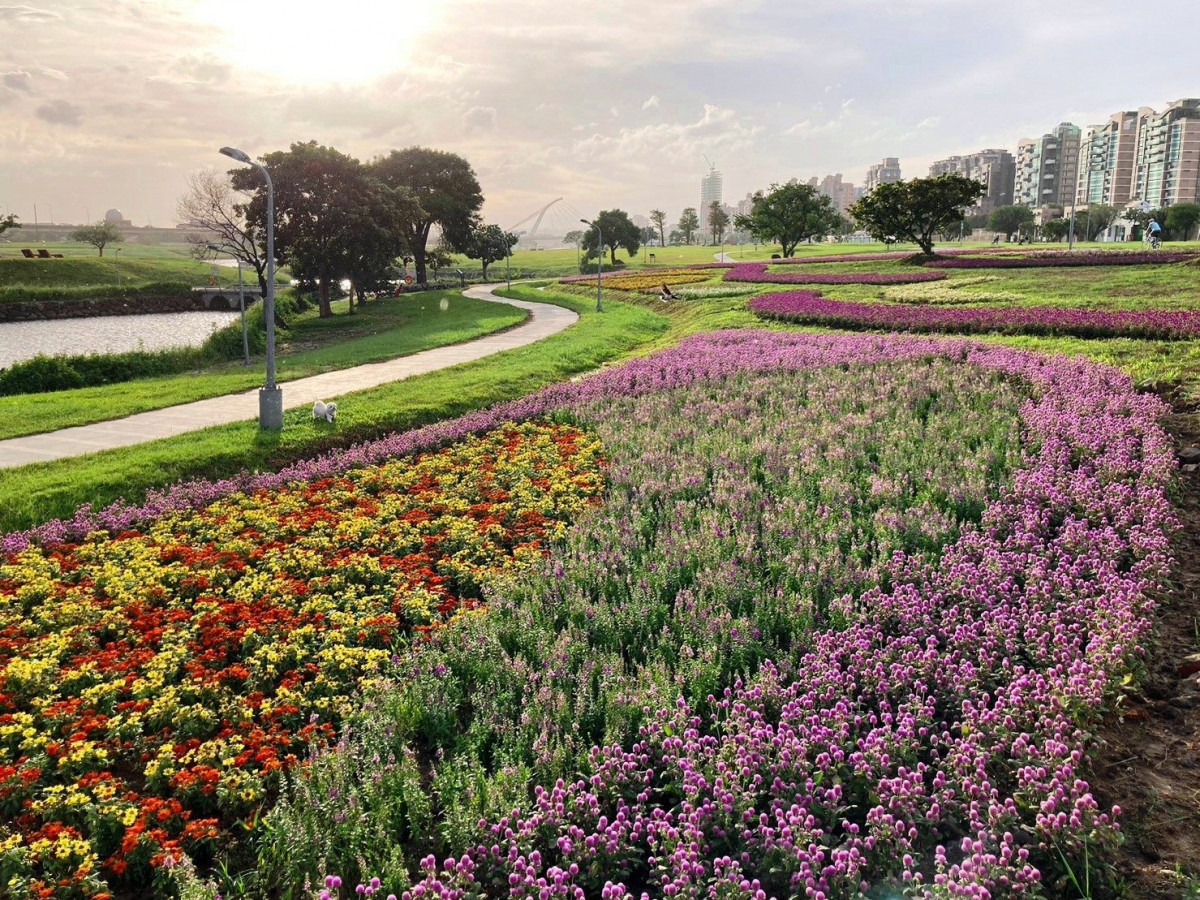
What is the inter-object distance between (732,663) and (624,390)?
11.7 m

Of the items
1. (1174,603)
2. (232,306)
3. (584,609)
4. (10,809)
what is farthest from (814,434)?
(232,306)

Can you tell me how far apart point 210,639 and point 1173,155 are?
199 metres

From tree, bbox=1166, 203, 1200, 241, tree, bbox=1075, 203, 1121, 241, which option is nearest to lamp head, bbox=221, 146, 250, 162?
tree, bbox=1166, 203, 1200, 241

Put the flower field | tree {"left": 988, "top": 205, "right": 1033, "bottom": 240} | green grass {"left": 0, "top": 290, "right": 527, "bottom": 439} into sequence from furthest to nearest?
1. tree {"left": 988, "top": 205, "right": 1033, "bottom": 240}
2. the flower field
3. green grass {"left": 0, "top": 290, "right": 527, "bottom": 439}

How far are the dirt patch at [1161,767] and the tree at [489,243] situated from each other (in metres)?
80.4

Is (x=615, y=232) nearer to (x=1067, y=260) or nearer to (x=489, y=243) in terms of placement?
(x=489, y=243)

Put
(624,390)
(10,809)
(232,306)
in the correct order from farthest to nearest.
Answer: (232,306), (624,390), (10,809)

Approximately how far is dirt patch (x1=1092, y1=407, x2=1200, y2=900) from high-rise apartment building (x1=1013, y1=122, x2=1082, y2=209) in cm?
20836

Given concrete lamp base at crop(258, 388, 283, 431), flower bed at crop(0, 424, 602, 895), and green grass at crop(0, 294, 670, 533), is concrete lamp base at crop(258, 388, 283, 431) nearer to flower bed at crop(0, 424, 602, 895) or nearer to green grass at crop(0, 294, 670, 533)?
green grass at crop(0, 294, 670, 533)

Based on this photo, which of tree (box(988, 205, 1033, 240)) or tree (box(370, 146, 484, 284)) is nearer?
tree (box(370, 146, 484, 284))

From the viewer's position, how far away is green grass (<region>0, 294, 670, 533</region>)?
11062mm

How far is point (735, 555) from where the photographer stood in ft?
24.6

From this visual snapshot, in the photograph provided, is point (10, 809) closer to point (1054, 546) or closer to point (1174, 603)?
point (1054, 546)

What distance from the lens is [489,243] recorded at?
87375 mm
